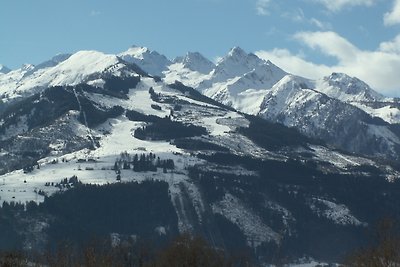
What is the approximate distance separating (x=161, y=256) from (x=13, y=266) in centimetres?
3540

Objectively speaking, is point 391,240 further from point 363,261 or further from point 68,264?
point 68,264

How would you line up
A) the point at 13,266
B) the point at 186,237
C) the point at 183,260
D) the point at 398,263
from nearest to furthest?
the point at 13,266, the point at 398,263, the point at 183,260, the point at 186,237

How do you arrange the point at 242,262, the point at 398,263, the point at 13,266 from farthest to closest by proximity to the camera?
the point at 242,262, the point at 398,263, the point at 13,266

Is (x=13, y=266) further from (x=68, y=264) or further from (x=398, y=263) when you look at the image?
(x=398, y=263)

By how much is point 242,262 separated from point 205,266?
3535 cm

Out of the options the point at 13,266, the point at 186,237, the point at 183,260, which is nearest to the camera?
the point at 13,266

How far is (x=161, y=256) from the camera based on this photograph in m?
133

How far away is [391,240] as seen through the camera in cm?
11312

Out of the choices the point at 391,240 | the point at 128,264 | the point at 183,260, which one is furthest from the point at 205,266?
the point at 391,240

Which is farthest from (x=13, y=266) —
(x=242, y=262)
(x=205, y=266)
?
(x=242, y=262)

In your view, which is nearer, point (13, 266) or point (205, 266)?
point (13, 266)

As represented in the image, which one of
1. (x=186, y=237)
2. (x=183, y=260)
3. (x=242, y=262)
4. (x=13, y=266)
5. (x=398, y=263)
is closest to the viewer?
(x=13, y=266)

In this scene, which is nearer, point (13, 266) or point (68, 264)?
point (13, 266)

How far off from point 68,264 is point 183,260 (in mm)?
18522
